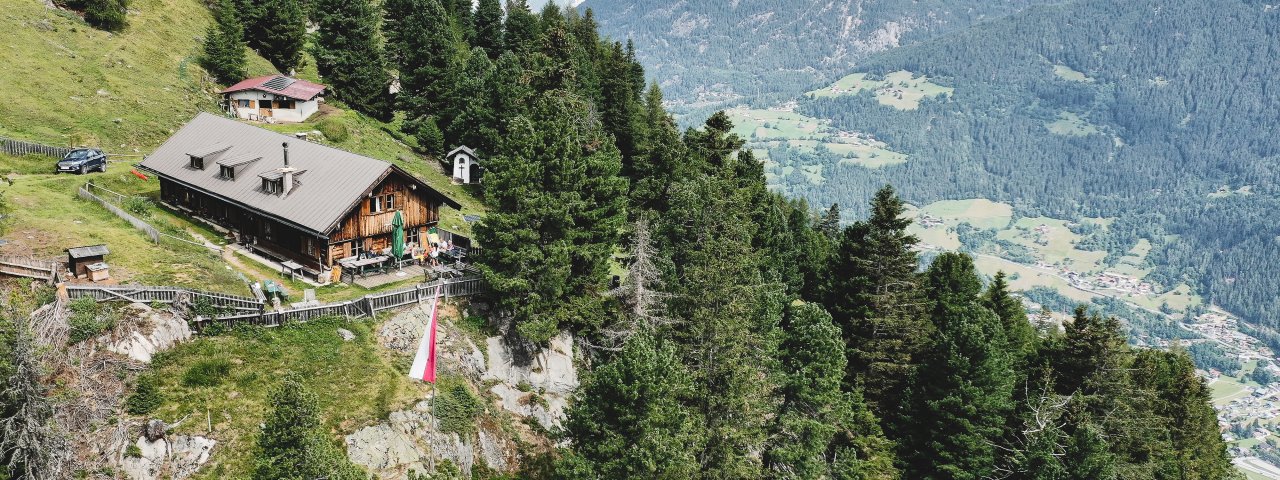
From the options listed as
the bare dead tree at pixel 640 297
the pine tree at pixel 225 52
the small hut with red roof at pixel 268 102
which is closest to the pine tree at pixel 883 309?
the bare dead tree at pixel 640 297

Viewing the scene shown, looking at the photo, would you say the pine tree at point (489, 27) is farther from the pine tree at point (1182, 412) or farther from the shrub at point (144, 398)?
the pine tree at point (1182, 412)

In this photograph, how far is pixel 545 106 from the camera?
45.9 metres

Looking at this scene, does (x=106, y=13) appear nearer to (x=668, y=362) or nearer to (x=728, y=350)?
(x=728, y=350)

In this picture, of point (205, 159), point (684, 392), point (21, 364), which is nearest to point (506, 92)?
point (205, 159)

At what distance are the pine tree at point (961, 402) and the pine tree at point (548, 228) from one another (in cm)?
2225

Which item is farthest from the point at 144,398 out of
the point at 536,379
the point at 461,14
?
the point at 461,14

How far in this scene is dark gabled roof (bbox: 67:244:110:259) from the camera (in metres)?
36.6

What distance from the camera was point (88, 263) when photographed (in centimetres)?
3750

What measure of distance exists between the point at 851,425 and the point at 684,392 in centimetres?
1965

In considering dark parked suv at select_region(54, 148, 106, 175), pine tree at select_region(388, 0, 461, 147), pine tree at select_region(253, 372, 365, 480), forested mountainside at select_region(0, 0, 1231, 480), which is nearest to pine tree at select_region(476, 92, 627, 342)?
forested mountainside at select_region(0, 0, 1231, 480)

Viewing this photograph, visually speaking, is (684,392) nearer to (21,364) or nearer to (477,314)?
(477,314)

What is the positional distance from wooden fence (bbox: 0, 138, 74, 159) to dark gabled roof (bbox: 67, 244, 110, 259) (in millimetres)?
28580

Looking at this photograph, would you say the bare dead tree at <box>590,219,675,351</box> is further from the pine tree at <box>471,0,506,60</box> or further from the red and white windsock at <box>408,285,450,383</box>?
the pine tree at <box>471,0,506,60</box>

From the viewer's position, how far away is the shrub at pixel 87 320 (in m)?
32.4
